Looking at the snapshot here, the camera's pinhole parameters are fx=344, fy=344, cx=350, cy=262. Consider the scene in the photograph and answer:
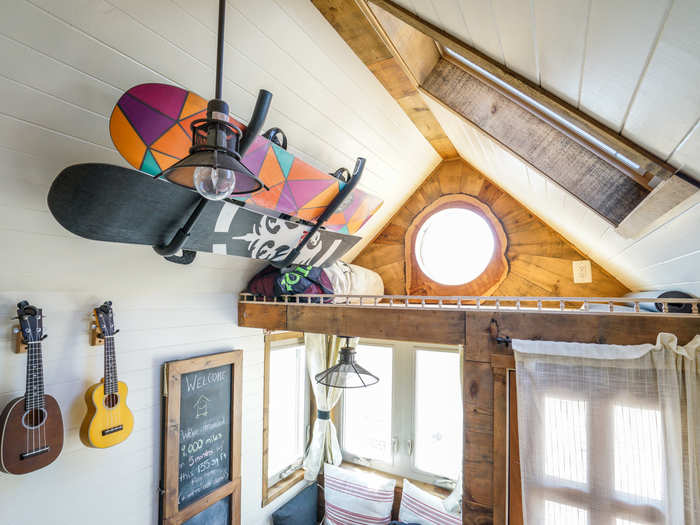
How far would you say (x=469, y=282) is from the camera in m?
2.94

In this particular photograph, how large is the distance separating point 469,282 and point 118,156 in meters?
2.57

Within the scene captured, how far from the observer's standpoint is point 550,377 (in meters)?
1.36

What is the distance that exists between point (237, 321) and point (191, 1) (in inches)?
75.8

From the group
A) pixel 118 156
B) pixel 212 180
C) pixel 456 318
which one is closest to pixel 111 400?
pixel 118 156

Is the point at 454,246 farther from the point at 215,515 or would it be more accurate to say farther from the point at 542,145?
the point at 215,515

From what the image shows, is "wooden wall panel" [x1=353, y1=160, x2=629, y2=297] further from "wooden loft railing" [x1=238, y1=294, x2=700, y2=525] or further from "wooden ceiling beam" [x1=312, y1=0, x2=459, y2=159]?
"wooden loft railing" [x1=238, y1=294, x2=700, y2=525]

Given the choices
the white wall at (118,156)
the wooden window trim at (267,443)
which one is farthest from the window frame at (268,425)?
the white wall at (118,156)

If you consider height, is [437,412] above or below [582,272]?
below

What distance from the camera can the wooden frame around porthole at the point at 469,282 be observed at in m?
2.87

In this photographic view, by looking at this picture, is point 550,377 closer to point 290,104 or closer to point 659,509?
point 659,509

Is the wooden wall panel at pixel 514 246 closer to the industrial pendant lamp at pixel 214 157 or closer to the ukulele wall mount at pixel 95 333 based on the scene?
the ukulele wall mount at pixel 95 333

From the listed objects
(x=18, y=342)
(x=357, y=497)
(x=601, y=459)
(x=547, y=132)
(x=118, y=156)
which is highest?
(x=547, y=132)

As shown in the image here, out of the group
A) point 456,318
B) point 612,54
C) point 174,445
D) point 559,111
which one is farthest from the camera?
point 174,445

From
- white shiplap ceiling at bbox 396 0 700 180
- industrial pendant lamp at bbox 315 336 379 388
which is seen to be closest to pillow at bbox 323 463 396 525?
industrial pendant lamp at bbox 315 336 379 388
